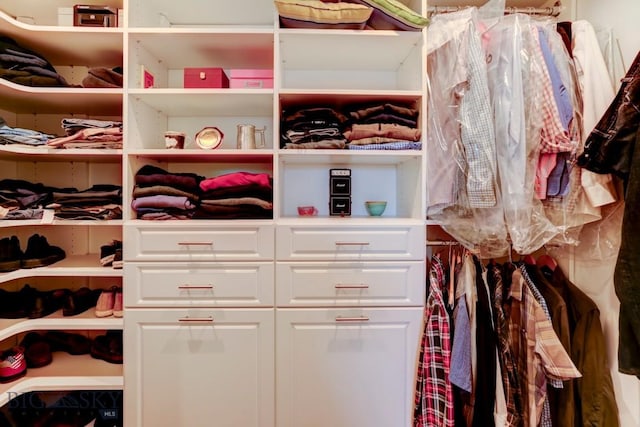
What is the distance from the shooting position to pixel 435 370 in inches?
51.8

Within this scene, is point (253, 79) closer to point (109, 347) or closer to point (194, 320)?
point (194, 320)

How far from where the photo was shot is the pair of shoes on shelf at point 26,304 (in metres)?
1.42

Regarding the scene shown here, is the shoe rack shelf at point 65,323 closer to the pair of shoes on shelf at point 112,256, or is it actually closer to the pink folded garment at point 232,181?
the pair of shoes on shelf at point 112,256

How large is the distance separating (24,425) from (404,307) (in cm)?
173

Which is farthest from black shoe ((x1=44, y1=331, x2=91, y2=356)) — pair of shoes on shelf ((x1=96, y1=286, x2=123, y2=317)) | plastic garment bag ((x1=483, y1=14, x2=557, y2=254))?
plastic garment bag ((x1=483, y1=14, x2=557, y2=254))

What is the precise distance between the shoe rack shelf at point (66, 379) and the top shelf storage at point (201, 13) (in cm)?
146


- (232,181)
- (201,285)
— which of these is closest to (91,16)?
(232,181)

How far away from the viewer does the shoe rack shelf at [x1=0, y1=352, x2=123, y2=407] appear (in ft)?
4.41

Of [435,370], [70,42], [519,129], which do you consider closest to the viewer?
[519,129]

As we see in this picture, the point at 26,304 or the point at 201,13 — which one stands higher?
the point at 201,13

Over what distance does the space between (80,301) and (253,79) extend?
126 cm

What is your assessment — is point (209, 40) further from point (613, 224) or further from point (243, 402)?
point (613, 224)

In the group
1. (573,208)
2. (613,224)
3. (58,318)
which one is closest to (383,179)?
(573,208)

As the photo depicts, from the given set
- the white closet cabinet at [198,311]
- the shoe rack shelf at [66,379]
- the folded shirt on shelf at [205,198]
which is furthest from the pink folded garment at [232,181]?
the shoe rack shelf at [66,379]
